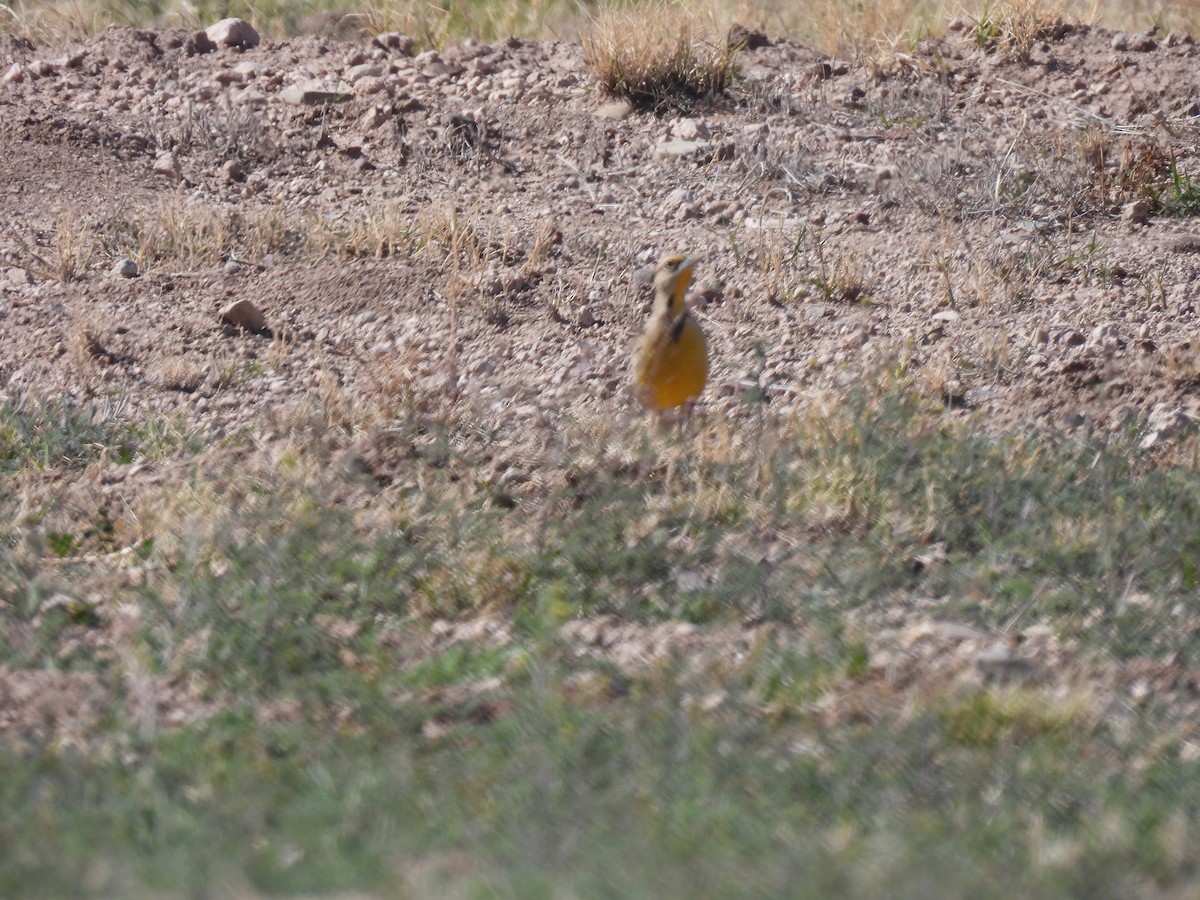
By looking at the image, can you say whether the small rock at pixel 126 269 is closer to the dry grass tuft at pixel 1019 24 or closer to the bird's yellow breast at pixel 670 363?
the bird's yellow breast at pixel 670 363

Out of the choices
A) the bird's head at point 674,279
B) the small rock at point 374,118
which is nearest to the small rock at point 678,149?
the small rock at point 374,118

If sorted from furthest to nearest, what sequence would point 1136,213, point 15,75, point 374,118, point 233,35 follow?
point 233,35 → point 15,75 → point 374,118 → point 1136,213

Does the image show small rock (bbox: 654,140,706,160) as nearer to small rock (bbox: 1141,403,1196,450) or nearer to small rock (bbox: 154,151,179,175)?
small rock (bbox: 154,151,179,175)

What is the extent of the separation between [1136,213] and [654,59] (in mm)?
2823

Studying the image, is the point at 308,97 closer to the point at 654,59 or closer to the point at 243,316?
the point at 654,59

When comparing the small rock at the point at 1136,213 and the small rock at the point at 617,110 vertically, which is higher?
the small rock at the point at 617,110

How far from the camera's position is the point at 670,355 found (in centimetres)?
530

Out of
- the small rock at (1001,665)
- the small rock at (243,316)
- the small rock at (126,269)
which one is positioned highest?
the small rock at (126,269)

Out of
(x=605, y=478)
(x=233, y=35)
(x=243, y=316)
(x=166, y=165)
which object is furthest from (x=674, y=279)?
(x=233, y=35)

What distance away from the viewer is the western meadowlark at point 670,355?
17.4 feet

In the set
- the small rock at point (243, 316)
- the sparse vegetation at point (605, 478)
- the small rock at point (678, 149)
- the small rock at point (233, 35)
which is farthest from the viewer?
the small rock at point (233, 35)

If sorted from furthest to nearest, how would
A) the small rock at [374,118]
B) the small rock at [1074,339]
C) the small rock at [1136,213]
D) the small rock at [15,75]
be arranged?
1. the small rock at [15,75]
2. the small rock at [374,118]
3. the small rock at [1136,213]
4. the small rock at [1074,339]

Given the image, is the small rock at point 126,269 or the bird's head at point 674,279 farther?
the small rock at point 126,269

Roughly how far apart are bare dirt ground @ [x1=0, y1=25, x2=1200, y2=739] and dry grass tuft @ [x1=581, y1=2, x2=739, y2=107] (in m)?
0.15
